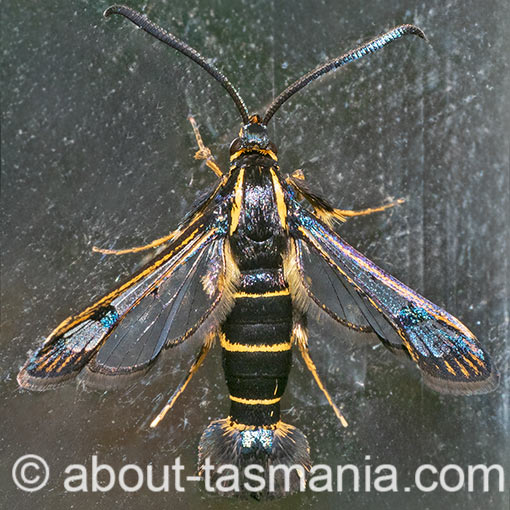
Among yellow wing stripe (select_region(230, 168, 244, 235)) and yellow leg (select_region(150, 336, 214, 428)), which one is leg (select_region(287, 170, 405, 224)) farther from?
yellow leg (select_region(150, 336, 214, 428))

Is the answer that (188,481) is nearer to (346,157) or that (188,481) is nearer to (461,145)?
(346,157)

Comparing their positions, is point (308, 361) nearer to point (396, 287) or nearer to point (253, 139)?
point (396, 287)

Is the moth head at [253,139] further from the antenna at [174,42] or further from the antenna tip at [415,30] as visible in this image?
the antenna tip at [415,30]

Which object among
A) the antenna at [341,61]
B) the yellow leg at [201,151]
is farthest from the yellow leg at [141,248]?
the antenna at [341,61]

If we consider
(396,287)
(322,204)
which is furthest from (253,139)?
(396,287)

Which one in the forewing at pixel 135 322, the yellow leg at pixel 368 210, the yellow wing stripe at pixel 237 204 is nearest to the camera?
the forewing at pixel 135 322

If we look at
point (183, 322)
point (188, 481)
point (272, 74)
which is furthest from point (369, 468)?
point (272, 74)
